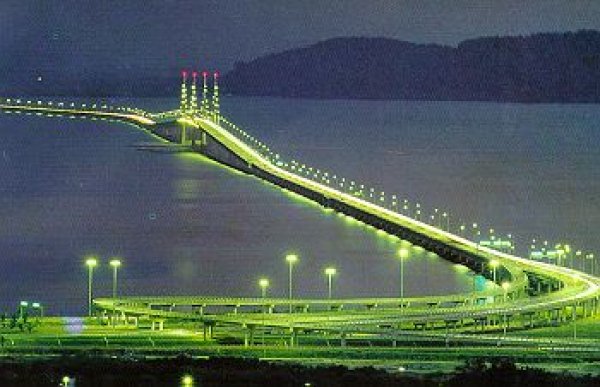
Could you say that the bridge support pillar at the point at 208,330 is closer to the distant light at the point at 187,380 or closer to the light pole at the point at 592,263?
the distant light at the point at 187,380

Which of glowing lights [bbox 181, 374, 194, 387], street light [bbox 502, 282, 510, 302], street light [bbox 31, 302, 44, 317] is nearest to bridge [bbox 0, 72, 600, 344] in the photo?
street light [bbox 502, 282, 510, 302]

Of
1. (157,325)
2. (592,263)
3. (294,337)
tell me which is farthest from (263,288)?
(592,263)

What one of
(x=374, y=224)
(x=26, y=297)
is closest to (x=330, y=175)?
(x=374, y=224)

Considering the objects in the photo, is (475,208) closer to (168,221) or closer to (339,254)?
(168,221)

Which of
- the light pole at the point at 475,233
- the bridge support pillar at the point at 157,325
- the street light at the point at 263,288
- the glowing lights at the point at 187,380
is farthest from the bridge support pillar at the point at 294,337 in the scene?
the light pole at the point at 475,233

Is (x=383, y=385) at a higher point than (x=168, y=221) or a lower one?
lower

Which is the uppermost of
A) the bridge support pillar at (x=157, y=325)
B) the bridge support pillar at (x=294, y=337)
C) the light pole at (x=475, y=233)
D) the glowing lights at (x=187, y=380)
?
the light pole at (x=475, y=233)

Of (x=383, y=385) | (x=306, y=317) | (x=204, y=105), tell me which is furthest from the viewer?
(x=204, y=105)

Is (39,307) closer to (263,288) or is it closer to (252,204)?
(263,288)
